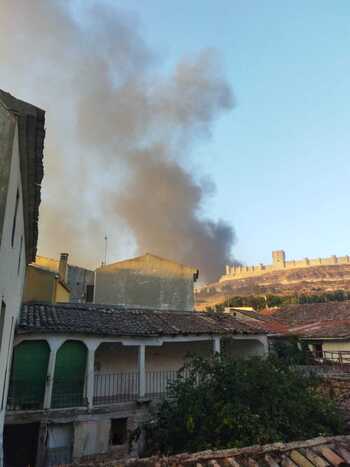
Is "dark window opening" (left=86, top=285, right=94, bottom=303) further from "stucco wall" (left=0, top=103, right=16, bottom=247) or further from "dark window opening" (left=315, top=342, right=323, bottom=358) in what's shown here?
"stucco wall" (left=0, top=103, right=16, bottom=247)

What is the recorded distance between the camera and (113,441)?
536 inches

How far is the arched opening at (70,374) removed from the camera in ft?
45.1

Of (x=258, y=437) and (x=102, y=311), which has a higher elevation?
(x=102, y=311)

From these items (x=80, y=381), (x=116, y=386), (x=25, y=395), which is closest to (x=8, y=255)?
(x=25, y=395)

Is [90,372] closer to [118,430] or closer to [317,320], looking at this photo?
[118,430]

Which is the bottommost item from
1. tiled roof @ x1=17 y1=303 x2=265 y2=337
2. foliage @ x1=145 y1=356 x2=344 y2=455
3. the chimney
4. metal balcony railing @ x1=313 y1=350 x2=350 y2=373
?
foliage @ x1=145 y1=356 x2=344 y2=455

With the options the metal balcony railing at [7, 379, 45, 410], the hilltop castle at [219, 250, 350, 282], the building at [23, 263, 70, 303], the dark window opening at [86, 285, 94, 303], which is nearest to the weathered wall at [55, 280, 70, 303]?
the building at [23, 263, 70, 303]

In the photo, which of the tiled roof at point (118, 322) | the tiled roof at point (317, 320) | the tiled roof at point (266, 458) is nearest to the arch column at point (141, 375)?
the tiled roof at point (118, 322)

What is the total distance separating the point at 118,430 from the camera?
45.6ft

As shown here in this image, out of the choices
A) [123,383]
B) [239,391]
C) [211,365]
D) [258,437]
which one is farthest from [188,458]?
[123,383]

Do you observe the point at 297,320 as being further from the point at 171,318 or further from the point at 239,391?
the point at 239,391

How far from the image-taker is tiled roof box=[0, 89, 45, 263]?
6.34 meters

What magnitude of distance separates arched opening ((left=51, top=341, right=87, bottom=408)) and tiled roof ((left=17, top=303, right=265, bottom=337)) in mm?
966

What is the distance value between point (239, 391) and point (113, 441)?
5.87m
